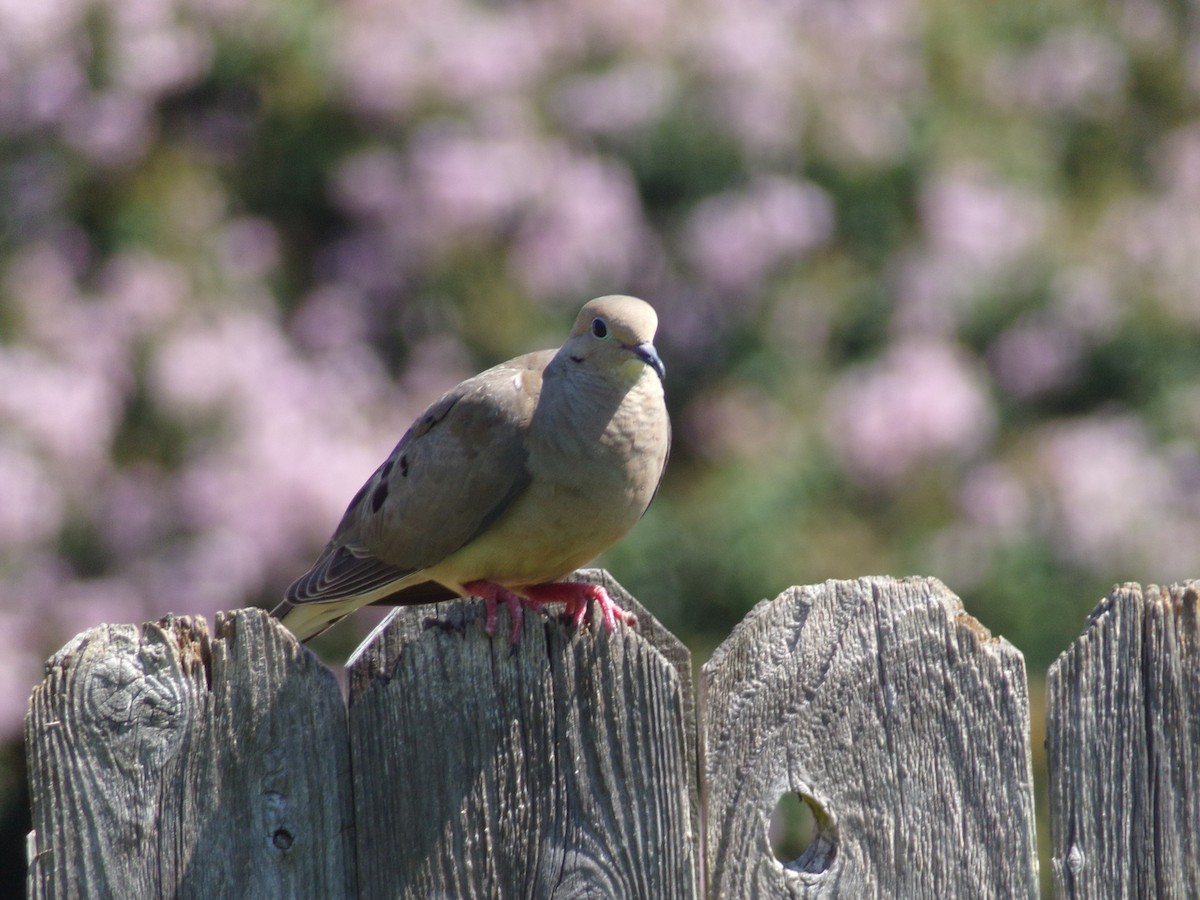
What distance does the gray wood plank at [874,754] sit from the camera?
216 cm

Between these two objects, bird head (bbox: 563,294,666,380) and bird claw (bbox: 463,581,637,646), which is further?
bird head (bbox: 563,294,666,380)

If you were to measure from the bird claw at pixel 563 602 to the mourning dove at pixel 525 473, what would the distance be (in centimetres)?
19

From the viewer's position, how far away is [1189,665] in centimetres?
219

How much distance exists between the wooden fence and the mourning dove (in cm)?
78

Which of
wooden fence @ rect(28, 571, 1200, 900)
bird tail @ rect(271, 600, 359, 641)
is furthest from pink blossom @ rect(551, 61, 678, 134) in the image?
wooden fence @ rect(28, 571, 1200, 900)

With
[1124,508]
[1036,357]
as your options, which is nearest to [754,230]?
[1036,357]

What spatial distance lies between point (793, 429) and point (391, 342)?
5.59ft

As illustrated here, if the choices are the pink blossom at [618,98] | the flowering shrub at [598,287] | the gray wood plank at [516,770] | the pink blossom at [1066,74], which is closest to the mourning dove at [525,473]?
the gray wood plank at [516,770]

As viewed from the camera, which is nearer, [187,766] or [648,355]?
[187,766]

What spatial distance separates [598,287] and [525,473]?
10.3 ft

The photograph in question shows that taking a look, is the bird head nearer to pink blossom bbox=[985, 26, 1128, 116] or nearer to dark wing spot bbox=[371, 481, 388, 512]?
dark wing spot bbox=[371, 481, 388, 512]

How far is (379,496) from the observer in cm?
355

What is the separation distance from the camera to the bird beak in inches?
128

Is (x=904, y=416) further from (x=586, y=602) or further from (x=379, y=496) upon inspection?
(x=586, y=602)
